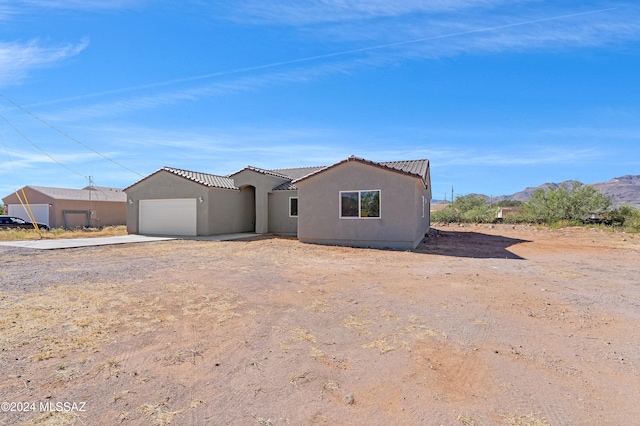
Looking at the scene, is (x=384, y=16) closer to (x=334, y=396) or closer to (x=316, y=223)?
(x=316, y=223)

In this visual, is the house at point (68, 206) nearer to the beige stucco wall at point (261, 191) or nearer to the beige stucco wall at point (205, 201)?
the beige stucco wall at point (205, 201)

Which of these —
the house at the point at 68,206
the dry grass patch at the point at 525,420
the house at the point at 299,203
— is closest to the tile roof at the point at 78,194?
the house at the point at 68,206

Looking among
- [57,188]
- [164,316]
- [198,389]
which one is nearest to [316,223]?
[164,316]

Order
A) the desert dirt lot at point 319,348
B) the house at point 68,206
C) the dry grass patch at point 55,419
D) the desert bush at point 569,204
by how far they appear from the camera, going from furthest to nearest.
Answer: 1. the house at point 68,206
2. the desert bush at point 569,204
3. the desert dirt lot at point 319,348
4. the dry grass patch at point 55,419

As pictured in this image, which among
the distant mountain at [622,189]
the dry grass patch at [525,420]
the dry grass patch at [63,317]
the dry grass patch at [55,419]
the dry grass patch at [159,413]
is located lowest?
the dry grass patch at [525,420]

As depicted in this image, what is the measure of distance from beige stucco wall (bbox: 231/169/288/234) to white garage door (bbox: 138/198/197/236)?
3.36 metres

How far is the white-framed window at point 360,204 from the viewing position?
563 inches

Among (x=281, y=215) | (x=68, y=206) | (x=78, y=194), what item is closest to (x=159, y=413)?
(x=281, y=215)

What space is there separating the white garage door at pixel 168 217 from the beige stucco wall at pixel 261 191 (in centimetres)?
336

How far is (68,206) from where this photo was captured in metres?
28.6

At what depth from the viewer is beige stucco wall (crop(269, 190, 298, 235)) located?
763 inches

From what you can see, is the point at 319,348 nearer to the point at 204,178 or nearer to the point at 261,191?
the point at 261,191

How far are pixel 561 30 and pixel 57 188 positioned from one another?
3722 cm

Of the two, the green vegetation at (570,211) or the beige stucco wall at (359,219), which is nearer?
the beige stucco wall at (359,219)
